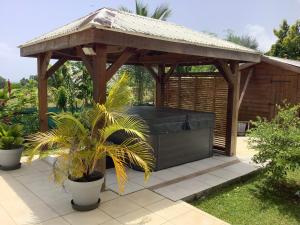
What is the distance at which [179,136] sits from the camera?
245 inches

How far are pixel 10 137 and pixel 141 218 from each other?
344 cm

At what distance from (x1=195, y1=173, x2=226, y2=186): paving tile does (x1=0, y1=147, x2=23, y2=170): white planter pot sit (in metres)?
3.75

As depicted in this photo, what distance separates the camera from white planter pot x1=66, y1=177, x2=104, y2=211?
13.0ft

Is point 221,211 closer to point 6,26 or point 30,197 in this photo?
point 30,197

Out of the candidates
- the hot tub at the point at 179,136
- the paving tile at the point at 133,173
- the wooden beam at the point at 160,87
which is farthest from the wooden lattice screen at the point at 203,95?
the paving tile at the point at 133,173

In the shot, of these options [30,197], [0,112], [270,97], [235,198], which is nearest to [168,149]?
[235,198]

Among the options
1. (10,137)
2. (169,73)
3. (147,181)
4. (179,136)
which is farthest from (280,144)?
(10,137)

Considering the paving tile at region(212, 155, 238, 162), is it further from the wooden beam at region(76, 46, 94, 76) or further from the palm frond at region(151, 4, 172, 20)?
the palm frond at region(151, 4, 172, 20)

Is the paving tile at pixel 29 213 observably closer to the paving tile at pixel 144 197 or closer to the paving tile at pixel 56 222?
the paving tile at pixel 56 222

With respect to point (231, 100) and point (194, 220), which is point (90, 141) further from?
point (231, 100)

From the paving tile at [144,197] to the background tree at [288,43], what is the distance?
60.6 feet

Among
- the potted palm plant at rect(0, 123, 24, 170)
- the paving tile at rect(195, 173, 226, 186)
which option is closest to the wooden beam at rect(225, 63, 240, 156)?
the paving tile at rect(195, 173, 226, 186)

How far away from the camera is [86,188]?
13.1 feet

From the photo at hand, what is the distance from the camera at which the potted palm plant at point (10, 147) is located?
5781 mm
